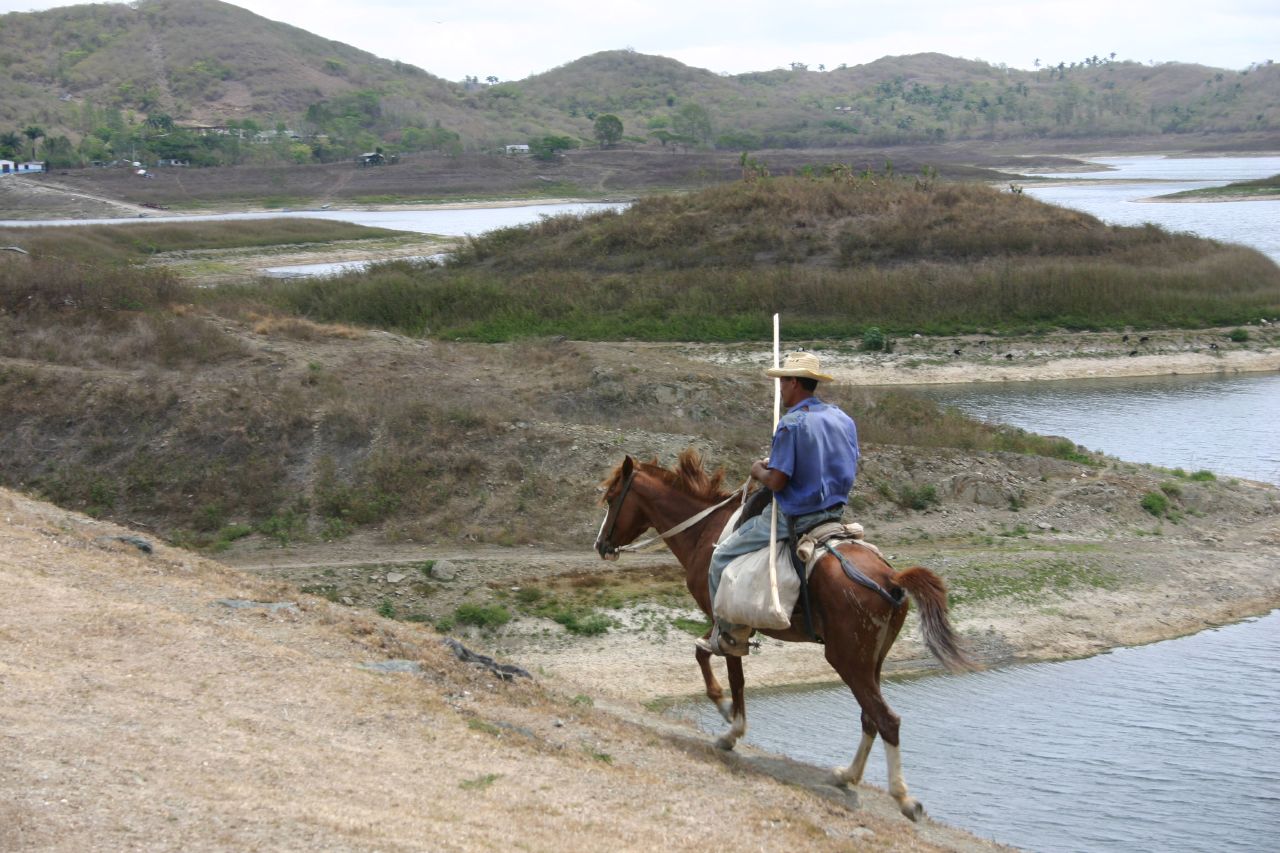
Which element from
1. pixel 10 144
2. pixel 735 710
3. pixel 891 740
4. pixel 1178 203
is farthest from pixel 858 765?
pixel 10 144

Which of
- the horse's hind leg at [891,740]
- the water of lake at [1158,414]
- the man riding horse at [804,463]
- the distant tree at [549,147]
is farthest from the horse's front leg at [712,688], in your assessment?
the distant tree at [549,147]

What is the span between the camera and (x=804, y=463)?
903cm

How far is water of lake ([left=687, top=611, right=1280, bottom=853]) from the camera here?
1025cm

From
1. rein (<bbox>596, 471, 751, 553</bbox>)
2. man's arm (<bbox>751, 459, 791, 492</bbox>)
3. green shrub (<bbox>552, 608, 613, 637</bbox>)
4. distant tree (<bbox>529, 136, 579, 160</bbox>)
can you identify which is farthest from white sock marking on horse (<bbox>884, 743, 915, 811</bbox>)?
distant tree (<bbox>529, 136, 579, 160</bbox>)

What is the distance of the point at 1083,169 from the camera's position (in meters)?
153

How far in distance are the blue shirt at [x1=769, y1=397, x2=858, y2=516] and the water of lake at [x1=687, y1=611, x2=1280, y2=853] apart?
9.50 feet

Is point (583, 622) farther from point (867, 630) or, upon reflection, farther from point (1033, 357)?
point (1033, 357)

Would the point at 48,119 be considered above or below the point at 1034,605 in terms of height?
above

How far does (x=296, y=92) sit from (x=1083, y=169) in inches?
4510

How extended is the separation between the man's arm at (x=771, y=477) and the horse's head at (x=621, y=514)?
5.85 ft

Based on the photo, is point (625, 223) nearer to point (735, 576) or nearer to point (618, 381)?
point (618, 381)

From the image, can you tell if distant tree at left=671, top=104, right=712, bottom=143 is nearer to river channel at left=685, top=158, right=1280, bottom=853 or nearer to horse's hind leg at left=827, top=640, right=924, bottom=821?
river channel at left=685, top=158, right=1280, bottom=853

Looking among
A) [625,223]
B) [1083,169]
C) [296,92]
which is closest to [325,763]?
[625,223]

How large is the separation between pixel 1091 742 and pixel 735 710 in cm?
401
